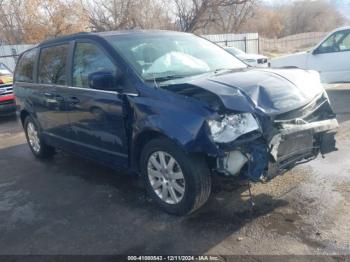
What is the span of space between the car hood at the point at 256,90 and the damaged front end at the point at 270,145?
97mm

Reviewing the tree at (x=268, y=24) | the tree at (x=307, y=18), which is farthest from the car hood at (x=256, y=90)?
the tree at (x=307, y=18)

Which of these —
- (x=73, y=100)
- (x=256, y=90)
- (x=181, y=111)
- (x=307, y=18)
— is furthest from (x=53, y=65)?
(x=307, y=18)

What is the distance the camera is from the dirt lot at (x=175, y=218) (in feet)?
11.0

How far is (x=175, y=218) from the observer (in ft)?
12.7

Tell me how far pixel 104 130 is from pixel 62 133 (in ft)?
4.00

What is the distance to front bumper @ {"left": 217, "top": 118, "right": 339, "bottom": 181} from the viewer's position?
134 inches

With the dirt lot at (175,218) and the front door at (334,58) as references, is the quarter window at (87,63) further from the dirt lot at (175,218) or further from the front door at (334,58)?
the front door at (334,58)

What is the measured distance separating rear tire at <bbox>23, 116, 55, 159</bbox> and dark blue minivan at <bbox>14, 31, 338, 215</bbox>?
1.09 metres

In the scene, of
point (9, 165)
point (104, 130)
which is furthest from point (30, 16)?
point (104, 130)

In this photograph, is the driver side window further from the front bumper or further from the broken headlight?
the broken headlight

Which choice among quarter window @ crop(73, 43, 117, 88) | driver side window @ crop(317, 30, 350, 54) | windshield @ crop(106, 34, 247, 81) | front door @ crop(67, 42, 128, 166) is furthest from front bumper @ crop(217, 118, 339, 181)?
driver side window @ crop(317, 30, 350, 54)

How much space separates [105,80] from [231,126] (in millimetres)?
1452

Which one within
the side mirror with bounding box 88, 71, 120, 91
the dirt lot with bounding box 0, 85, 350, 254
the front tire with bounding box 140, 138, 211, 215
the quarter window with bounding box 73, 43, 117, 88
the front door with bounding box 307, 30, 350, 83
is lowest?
the dirt lot with bounding box 0, 85, 350, 254

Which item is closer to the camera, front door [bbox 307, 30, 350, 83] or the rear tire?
the rear tire
